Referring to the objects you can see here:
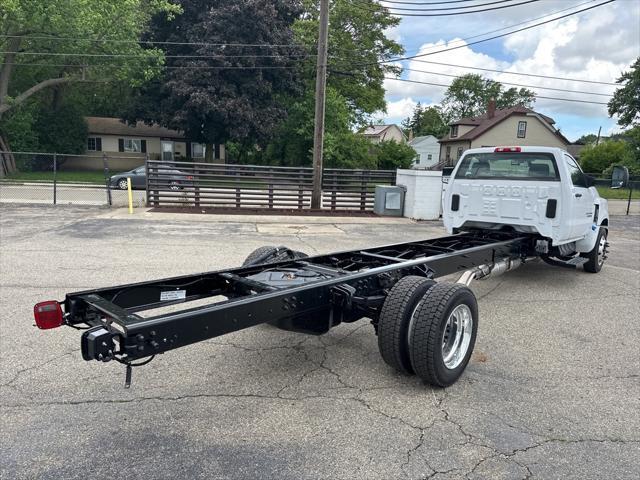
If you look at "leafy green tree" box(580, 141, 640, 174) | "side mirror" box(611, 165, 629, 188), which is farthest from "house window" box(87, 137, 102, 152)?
"side mirror" box(611, 165, 629, 188)

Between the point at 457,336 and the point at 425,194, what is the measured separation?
41.5 ft

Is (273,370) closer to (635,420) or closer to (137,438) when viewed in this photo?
(137,438)

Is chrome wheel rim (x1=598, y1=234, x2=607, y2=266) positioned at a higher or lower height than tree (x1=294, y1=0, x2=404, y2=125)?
lower

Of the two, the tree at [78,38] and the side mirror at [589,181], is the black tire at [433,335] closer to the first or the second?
the side mirror at [589,181]

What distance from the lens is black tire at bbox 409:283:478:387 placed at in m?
3.67

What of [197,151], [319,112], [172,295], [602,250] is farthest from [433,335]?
[197,151]

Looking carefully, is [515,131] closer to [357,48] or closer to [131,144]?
[357,48]

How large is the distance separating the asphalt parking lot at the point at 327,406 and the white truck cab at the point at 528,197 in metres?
1.23

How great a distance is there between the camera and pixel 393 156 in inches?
1329

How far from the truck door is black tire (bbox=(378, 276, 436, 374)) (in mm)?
4092

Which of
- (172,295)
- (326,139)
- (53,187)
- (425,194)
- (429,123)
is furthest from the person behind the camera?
(429,123)

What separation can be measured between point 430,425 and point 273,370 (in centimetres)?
141

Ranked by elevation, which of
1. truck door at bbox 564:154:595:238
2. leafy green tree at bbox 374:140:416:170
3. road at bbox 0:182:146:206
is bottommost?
road at bbox 0:182:146:206

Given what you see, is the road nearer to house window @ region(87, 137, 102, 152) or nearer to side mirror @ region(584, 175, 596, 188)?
side mirror @ region(584, 175, 596, 188)
